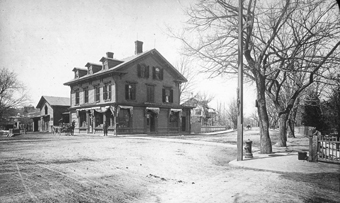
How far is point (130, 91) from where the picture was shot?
94.4ft

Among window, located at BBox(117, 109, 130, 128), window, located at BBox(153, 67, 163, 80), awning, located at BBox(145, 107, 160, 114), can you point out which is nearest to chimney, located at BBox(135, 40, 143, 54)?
window, located at BBox(153, 67, 163, 80)

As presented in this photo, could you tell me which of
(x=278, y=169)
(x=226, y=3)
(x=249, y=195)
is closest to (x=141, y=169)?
(x=249, y=195)

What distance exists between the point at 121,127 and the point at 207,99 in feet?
131

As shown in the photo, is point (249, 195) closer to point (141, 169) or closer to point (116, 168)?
point (141, 169)

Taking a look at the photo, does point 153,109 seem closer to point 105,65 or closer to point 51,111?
point 105,65

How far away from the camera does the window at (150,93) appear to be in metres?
30.5

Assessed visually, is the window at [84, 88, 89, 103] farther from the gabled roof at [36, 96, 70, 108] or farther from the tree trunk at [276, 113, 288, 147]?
the tree trunk at [276, 113, 288, 147]

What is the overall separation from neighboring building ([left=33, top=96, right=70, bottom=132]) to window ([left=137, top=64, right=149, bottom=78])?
19.1 metres

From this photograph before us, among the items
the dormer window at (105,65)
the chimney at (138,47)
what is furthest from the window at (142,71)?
the dormer window at (105,65)

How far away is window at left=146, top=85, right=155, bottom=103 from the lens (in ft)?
100

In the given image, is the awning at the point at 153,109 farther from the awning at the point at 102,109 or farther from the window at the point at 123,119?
the awning at the point at 102,109

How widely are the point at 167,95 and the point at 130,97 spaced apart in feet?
20.0

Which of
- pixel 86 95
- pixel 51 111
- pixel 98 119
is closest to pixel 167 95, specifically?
pixel 98 119

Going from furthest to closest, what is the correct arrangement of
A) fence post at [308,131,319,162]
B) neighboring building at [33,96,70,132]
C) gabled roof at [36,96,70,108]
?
1. gabled roof at [36,96,70,108]
2. neighboring building at [33,96,70,132]
3. fence post at [308,131,319,162]
